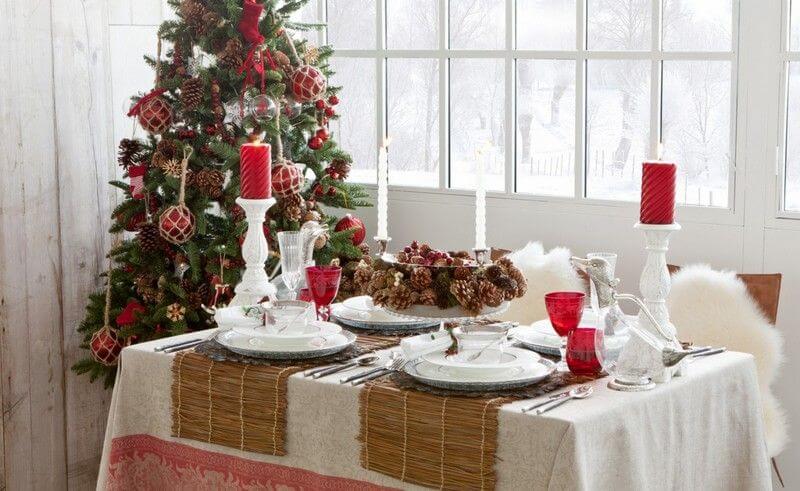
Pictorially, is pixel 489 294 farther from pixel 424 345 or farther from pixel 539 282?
pixel 539 282

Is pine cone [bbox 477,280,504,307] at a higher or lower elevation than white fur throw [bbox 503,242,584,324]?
higher

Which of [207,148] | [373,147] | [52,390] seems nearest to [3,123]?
[207,148]

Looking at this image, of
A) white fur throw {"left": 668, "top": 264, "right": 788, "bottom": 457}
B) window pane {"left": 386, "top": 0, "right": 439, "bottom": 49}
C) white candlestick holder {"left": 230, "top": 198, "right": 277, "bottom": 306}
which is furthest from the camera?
window pane {"left": 386, "top": 0, "right": 439, "bottom": 49}

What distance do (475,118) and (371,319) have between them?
57.3 inches

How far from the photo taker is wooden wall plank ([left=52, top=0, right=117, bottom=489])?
359 cm

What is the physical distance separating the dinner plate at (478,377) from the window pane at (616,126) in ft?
4.90

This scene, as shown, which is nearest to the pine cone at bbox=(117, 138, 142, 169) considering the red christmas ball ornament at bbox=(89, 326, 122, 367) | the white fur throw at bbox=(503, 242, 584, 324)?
the red christmas ball ornament at bbox=(89, 326, 122, 367)

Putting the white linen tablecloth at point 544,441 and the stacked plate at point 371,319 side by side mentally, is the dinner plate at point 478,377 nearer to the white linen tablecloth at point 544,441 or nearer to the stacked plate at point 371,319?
the white linen tablecloth at point 544,441

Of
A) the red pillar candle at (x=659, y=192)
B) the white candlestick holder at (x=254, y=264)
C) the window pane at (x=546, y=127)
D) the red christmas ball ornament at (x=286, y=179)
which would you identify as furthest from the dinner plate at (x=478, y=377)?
the window pane at (x=546, y=127)

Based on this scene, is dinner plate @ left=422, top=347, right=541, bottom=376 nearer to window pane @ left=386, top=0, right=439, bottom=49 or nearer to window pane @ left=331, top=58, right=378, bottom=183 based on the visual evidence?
window pane @ left=386, top=0, right=439, bottom=49

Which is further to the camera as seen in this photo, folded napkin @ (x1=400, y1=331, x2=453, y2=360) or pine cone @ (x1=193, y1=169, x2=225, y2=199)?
pine cone @ (x1=193, y1=169, x2=225, y2=199)

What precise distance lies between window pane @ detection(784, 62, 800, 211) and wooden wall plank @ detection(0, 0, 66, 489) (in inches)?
87.8

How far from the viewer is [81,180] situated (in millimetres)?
3666

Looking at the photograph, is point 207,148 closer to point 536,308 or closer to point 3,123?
point 3,123
